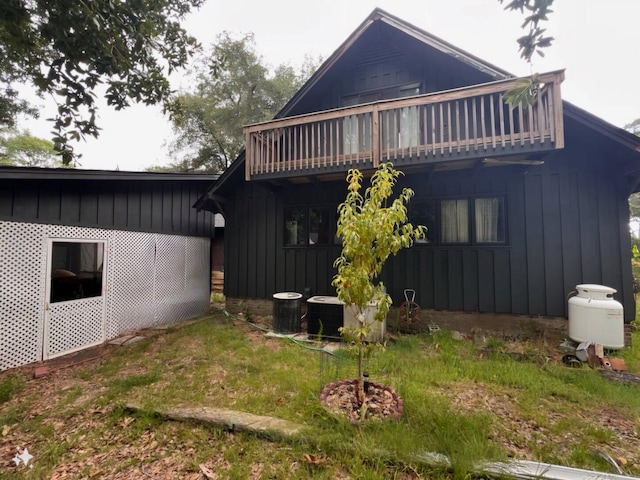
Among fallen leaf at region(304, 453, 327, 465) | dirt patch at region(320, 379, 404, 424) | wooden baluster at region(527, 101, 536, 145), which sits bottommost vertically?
fallen leaf at region(304, 453, 327, 465)

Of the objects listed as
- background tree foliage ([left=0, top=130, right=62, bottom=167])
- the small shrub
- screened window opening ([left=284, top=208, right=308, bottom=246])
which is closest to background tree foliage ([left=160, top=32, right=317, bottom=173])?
screened window opening ([left=284, top=208, right=308, bottom=246])

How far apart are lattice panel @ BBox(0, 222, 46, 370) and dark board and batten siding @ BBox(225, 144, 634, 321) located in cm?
504

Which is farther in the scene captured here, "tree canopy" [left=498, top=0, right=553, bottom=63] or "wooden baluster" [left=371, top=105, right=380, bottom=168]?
"wooden baluster" [left=371, top=105, right=380, bottom=168]

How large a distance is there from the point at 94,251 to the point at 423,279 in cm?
676

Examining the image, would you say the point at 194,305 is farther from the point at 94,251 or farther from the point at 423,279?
the point at 423,279

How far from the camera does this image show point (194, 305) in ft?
26.1

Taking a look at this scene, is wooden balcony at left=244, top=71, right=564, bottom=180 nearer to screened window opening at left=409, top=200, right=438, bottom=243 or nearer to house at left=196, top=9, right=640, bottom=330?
house at left=196, top=9, right=640, bottom=330

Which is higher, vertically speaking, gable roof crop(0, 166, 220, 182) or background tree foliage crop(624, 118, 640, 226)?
background tree foliage crop(624, 118, 640, 226)

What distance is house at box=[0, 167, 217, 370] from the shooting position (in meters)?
4.39

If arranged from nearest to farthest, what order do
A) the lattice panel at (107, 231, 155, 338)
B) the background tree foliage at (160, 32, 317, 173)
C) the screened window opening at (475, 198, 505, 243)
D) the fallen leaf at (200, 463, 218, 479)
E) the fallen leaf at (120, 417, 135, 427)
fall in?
the fallen leaf at (200, 463, 218, 479), the fallen leaf at (120, 417, 135, 427), the screened window opening at (475, 198, 505, 243), the lattice panel at (107, 231, 155, 338), the background tree foliage at (160, 32, 317, 173)

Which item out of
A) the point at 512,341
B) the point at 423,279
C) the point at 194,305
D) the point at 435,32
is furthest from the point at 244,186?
the point at 512,341

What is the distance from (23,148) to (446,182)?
3359cm

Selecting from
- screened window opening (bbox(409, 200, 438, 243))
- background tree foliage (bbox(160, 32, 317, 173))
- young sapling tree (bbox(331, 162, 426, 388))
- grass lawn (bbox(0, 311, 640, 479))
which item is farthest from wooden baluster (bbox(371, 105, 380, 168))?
background tree foliage (bbox(160, 32, 317, 173))

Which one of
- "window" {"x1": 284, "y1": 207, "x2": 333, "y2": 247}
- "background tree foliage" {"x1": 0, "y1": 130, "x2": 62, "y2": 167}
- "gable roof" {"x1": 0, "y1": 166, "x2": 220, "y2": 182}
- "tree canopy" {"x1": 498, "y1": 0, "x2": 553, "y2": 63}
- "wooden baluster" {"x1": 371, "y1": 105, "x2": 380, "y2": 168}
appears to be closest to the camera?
"tree canopy" {"x1": 498, "y1": 0, "x2": 553, "y2": 63}
